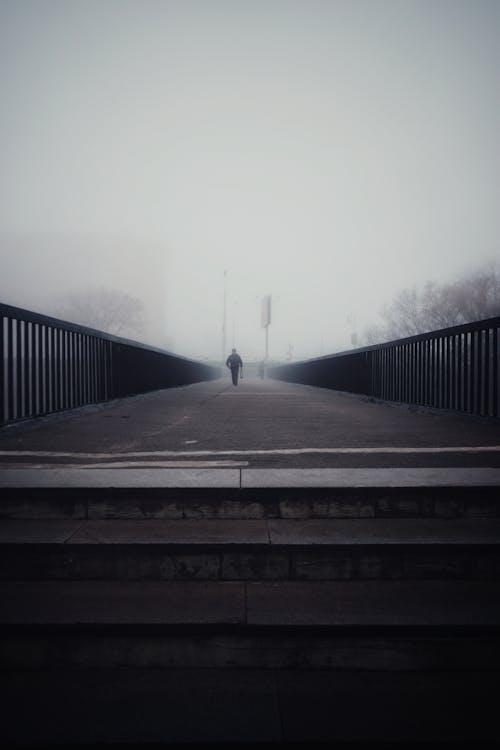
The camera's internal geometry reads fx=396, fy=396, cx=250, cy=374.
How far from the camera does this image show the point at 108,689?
60.0 inches

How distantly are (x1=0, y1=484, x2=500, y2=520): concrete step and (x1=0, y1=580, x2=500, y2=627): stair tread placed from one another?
15.5 inches

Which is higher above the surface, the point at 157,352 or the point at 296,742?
the point at 157,352

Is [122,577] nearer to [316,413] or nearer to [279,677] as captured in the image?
[279,677]

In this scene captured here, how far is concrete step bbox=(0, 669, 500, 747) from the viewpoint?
1.33 meters

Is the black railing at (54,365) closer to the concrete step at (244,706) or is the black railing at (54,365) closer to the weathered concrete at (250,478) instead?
the weathered concrete at (250,478)

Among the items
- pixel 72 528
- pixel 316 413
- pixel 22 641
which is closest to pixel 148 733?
pixel 22 641

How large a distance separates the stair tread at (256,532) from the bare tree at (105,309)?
55.4m

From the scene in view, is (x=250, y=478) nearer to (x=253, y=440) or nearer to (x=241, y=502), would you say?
(x=241, y=502)

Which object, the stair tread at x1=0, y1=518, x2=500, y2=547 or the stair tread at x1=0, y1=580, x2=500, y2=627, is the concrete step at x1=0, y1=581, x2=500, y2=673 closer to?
the stair tread at x1=0, y1=580, x2=500, y2=627

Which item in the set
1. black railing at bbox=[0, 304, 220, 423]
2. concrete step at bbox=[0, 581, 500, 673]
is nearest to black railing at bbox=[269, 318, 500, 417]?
concrete step at bbox=[0, 581, 500, 673]

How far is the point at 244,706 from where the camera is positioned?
4.74 ft

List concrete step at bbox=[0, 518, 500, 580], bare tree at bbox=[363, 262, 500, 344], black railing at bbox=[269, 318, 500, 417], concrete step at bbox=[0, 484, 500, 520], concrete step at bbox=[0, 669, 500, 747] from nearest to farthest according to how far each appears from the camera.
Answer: concrete step at bbox=[0, 669, 500, 747]
concrete step at bbox=[0, 518, 500, 580]
concrete step at bbox=[0, 484, 500, 520]
black railing at bbox=[269, 318, 500, 417]
bare tree at bbox=[363, 262, 500, 344]

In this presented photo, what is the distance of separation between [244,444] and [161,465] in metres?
1.17

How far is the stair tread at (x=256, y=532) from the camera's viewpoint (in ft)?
6.28
